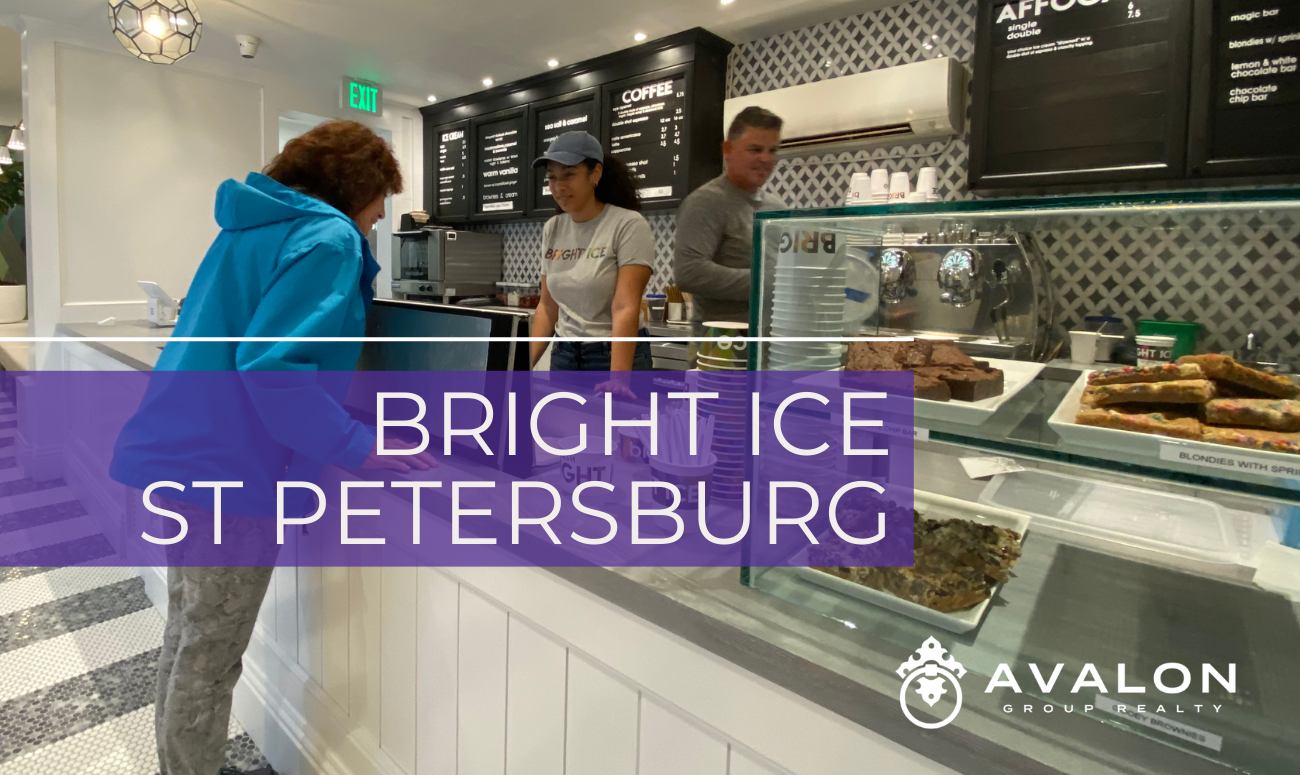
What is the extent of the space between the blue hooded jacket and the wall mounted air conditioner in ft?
8.81

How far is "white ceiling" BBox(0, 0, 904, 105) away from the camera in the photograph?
3.71m

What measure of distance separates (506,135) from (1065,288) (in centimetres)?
376

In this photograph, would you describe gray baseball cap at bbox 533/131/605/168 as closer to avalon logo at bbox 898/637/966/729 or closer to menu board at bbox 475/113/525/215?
avalon logo at bbox 898/637/966/729

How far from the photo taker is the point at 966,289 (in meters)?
1.52

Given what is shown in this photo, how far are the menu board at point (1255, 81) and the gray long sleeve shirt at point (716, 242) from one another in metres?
1.73

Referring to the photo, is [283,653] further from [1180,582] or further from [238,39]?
[238,39]

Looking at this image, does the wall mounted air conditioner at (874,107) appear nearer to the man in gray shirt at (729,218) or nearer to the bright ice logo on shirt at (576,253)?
the man in gray shirt at (729,218)

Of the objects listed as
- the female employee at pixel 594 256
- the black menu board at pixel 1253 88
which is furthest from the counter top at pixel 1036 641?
the black menu board at pixel 1253 88

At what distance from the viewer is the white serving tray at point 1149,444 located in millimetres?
609

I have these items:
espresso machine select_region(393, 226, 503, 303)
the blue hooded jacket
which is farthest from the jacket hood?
espresso machine select_region(393, 226, 503, 303)

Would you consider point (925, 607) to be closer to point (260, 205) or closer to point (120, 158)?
point (260, 205)

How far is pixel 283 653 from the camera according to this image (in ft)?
6.04

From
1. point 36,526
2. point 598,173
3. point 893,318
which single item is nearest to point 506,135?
point 598,173

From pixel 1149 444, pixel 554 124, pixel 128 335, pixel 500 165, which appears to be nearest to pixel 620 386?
pixel 1149 444
